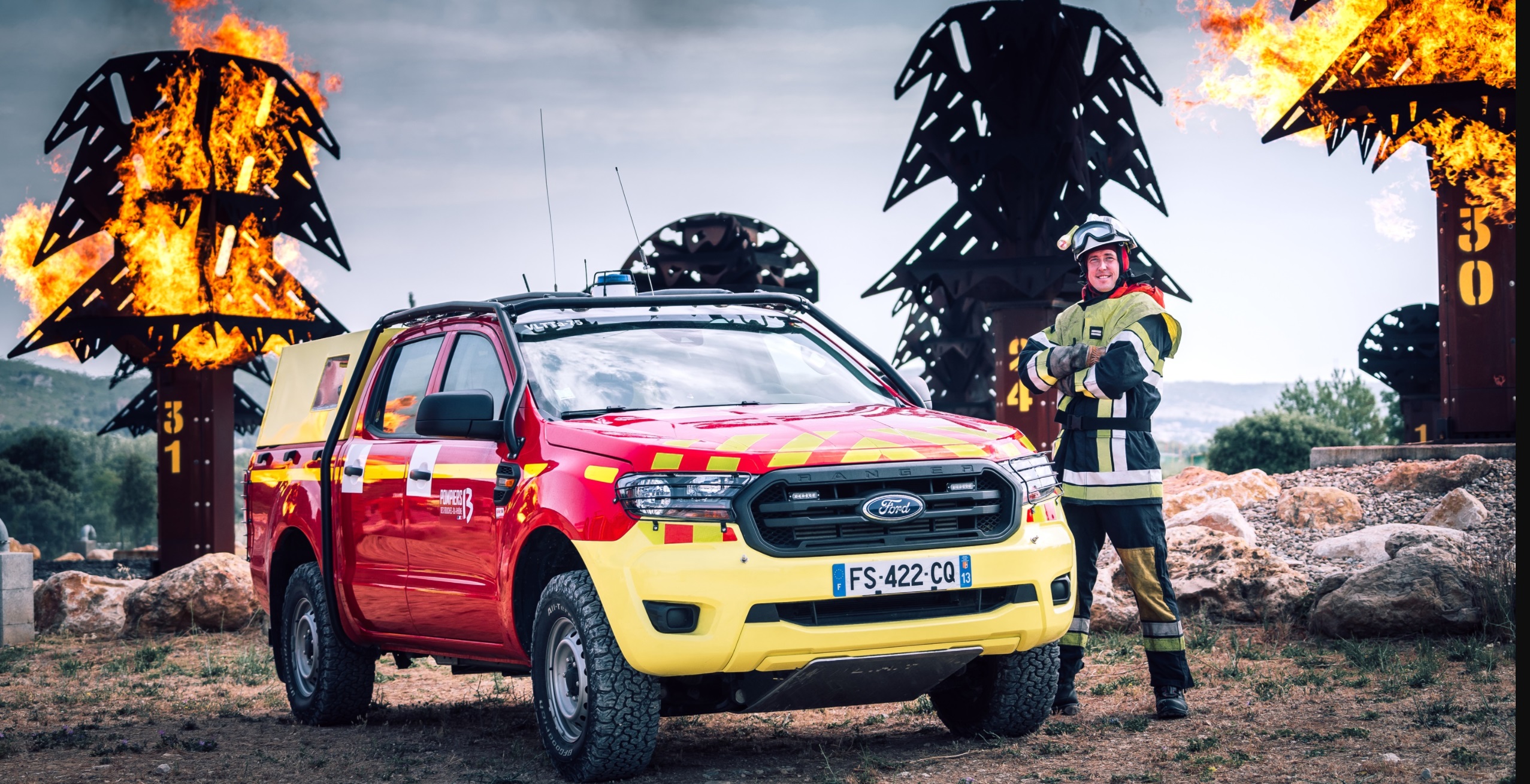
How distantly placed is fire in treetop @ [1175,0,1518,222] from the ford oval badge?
50.8ft

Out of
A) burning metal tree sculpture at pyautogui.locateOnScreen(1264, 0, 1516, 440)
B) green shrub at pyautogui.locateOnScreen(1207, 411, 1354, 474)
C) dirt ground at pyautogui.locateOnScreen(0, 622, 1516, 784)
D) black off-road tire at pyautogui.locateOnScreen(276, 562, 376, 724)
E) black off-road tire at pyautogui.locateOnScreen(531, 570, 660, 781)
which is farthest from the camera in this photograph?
green shrub at pyautogui.locateOnScreen(1207, 411, 1354, 474)

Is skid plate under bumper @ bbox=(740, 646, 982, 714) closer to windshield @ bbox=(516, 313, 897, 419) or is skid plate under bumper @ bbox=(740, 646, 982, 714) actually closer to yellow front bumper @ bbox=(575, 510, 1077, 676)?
yellow front bumper @ bbox=(575, 510, 1077, 676)

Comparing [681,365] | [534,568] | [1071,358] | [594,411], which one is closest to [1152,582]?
[1071,358]

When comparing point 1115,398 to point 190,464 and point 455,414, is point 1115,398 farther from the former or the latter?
point 190,464

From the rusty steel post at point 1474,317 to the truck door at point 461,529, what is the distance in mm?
18771

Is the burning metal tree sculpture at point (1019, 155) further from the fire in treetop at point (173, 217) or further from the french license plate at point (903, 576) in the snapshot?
the french license plate at point (903, 576)

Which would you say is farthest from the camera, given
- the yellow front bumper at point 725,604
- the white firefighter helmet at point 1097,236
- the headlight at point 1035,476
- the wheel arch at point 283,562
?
the wheel arch at point 283,562

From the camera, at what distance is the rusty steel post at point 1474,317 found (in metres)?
22.3

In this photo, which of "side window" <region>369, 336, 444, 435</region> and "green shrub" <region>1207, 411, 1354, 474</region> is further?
"green shrub" <region>1207, 411, 1354, 474</region>

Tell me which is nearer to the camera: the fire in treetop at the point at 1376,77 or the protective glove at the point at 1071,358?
the protective glove at the point at 1071,358

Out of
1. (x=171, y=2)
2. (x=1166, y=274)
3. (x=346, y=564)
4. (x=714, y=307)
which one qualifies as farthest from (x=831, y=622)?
(x=171, y=2)

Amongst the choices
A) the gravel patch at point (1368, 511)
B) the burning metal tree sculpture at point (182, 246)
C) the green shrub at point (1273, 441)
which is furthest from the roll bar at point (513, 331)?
the green shrub at point (1273, 441)

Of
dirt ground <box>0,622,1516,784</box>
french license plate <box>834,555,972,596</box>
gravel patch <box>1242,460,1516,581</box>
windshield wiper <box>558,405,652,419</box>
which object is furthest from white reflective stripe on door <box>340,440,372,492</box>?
gravel patch <box>1242,460,1516,581</box>

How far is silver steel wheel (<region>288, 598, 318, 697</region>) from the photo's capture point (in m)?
8.77
